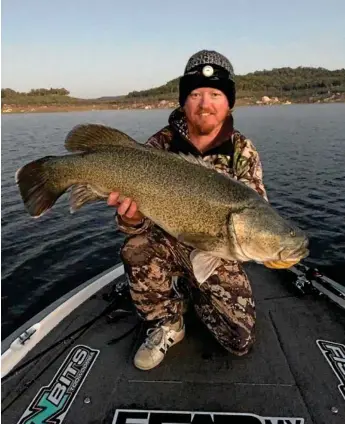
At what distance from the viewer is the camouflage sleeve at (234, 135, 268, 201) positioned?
4095 millimetres

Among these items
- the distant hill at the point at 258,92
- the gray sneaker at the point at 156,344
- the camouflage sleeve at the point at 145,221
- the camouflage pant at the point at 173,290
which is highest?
the camouflage sleeve at the point at 145,221

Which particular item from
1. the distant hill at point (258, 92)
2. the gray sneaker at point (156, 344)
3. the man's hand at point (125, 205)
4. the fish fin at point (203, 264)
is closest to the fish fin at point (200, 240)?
→ the fish fin at point (203, 264)

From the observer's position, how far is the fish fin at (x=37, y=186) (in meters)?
3.52

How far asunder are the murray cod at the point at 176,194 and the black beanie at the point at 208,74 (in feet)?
3.29

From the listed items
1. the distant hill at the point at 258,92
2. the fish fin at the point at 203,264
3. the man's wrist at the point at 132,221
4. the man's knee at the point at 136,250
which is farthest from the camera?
the distant hill at the point at 258,92

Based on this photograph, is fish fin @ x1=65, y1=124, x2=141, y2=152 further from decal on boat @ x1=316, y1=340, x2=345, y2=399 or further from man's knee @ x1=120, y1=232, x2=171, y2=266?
decal on boat @ x1=316, y1=340, x2=345, y2=399

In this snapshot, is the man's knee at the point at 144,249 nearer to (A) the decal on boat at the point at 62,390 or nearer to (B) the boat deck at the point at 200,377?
(B) the boat deck at the point at 200,377

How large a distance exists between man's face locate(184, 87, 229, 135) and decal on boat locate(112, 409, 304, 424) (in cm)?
250

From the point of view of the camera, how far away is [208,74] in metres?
3.96

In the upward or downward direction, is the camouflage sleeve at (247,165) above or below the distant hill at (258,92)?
above

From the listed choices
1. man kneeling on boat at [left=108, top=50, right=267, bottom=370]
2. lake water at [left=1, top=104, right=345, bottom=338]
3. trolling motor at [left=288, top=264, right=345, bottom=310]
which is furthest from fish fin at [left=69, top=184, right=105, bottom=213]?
lake water at [left=1, top=104, right=345, bottom=338]

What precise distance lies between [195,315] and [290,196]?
11044mm

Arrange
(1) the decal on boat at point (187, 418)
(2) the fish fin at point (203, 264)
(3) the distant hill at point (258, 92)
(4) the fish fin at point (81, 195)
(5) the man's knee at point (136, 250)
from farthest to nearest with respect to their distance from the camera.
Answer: (3) the distant hill at point (258, 92), (5) the man's knee at point (136, 250), (4) the fish fin at point (81, 195), (2) the fish fin at point (203, 264), (1) the decal on boat at point (187, 418)

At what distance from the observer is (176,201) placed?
10.8 ft
